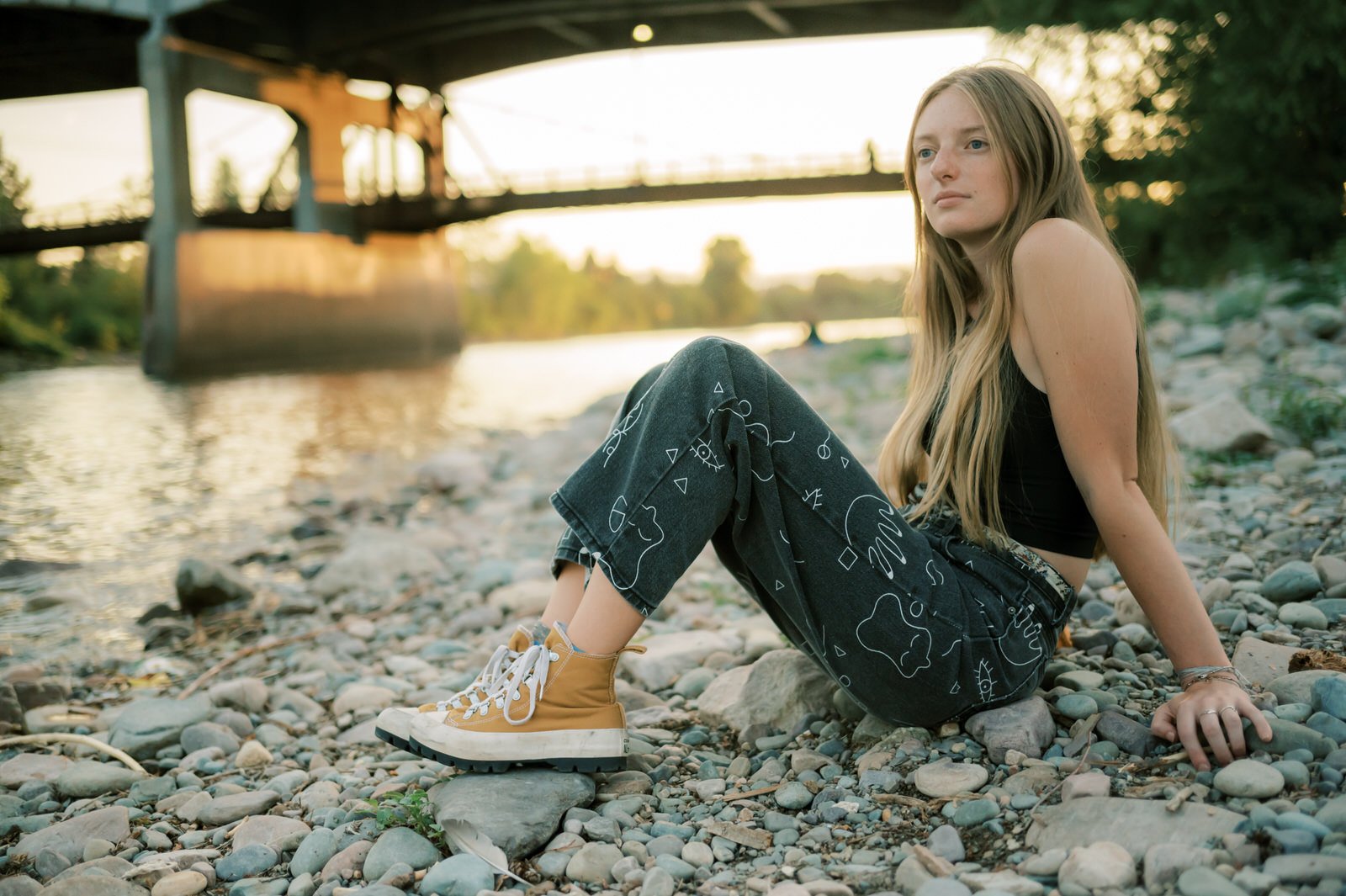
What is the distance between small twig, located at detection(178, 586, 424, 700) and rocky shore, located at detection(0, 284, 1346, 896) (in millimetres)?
12

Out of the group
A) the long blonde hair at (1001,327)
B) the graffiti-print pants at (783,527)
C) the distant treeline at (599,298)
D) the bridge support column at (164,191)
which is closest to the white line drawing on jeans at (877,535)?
the graffiti-print pants at (783,527)

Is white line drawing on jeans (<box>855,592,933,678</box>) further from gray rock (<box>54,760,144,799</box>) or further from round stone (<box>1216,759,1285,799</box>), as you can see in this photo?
gray rock (<box>54,760,144,799</box>)

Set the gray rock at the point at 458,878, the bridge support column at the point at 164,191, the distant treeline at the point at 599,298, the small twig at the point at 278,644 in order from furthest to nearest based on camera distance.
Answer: the distant treeline at the point at 599,298, the bridge support column at the point at 164,191, the small twig at the point at 278,644, the gray rock at the point at 458,878

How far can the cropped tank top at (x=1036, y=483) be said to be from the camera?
5.49 feet

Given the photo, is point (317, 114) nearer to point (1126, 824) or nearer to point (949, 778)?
point (949, 778)

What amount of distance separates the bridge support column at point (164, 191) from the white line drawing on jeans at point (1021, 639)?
61.3 feet

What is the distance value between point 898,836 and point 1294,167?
9.96m

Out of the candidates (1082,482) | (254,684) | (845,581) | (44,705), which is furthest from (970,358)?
(44,705)

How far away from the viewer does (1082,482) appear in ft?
5.24

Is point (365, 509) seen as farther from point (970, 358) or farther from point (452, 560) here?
point (970, 358)

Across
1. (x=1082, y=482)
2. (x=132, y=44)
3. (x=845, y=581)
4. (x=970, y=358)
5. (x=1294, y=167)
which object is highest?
(x=132, y=44)

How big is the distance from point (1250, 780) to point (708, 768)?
34.5 inches

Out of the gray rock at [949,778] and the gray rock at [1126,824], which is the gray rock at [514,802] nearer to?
the gray rock at [949,778]

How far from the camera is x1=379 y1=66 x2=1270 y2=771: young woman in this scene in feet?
5.15
